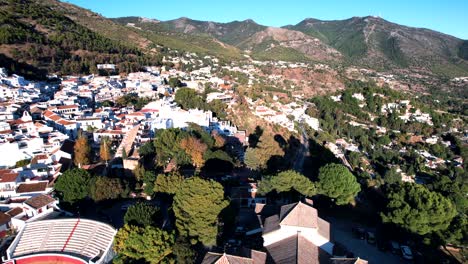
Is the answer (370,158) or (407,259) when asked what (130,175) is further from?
(370,158)

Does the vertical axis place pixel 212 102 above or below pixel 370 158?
above

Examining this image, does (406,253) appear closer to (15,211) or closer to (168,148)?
(168,148)

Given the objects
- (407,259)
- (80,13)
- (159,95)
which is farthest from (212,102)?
(80,13)

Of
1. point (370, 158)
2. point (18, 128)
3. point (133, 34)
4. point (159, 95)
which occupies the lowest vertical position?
point (370, 158)

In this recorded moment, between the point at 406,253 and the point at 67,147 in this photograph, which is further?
the point at 67,147

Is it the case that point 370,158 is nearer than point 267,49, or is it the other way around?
point 370,158

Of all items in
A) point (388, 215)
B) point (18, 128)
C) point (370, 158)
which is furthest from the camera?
point (370, 158)

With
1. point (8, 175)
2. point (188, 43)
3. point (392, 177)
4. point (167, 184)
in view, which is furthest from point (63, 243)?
point (188, 43)

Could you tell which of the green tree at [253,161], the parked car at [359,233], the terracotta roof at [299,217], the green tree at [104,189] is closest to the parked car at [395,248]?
the parked car at [359,233]
